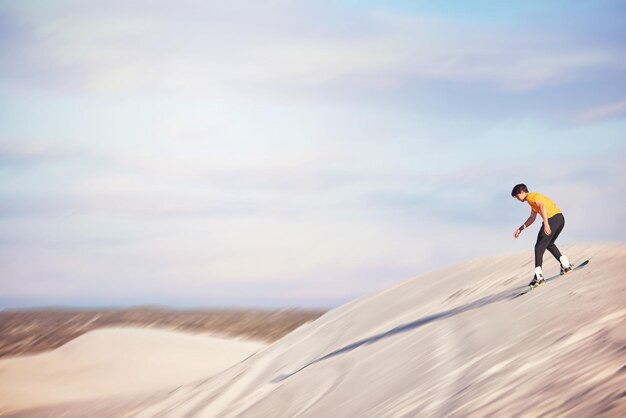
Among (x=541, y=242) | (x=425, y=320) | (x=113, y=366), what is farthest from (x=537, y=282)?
(x=113, y=366)

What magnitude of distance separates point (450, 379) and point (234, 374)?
5970 mm

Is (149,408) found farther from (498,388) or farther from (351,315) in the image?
(498,388)

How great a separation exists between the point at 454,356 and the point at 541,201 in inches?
80.5

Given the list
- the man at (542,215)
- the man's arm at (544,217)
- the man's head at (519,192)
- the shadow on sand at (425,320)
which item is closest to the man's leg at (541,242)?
the man at (542,215)

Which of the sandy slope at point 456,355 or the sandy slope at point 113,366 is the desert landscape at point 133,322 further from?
the sandy slope at point 456,355

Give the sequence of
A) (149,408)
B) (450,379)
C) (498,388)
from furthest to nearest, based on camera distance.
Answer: (149,408)
(450,379)
(498,388)

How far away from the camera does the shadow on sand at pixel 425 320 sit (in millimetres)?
10266

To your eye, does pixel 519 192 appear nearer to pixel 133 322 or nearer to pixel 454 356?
pixel 454 356

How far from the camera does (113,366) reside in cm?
1973

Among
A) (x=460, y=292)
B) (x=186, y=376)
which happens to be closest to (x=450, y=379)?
(x=460, y=292)

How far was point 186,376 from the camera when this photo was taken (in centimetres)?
1828

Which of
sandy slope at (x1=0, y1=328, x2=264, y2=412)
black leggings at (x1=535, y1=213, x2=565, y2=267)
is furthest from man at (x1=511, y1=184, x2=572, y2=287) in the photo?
sandy slope at (x1=0, y1=328, x2=264, y2=412)

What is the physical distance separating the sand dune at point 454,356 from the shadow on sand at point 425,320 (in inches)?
1.3

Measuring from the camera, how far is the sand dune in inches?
237
